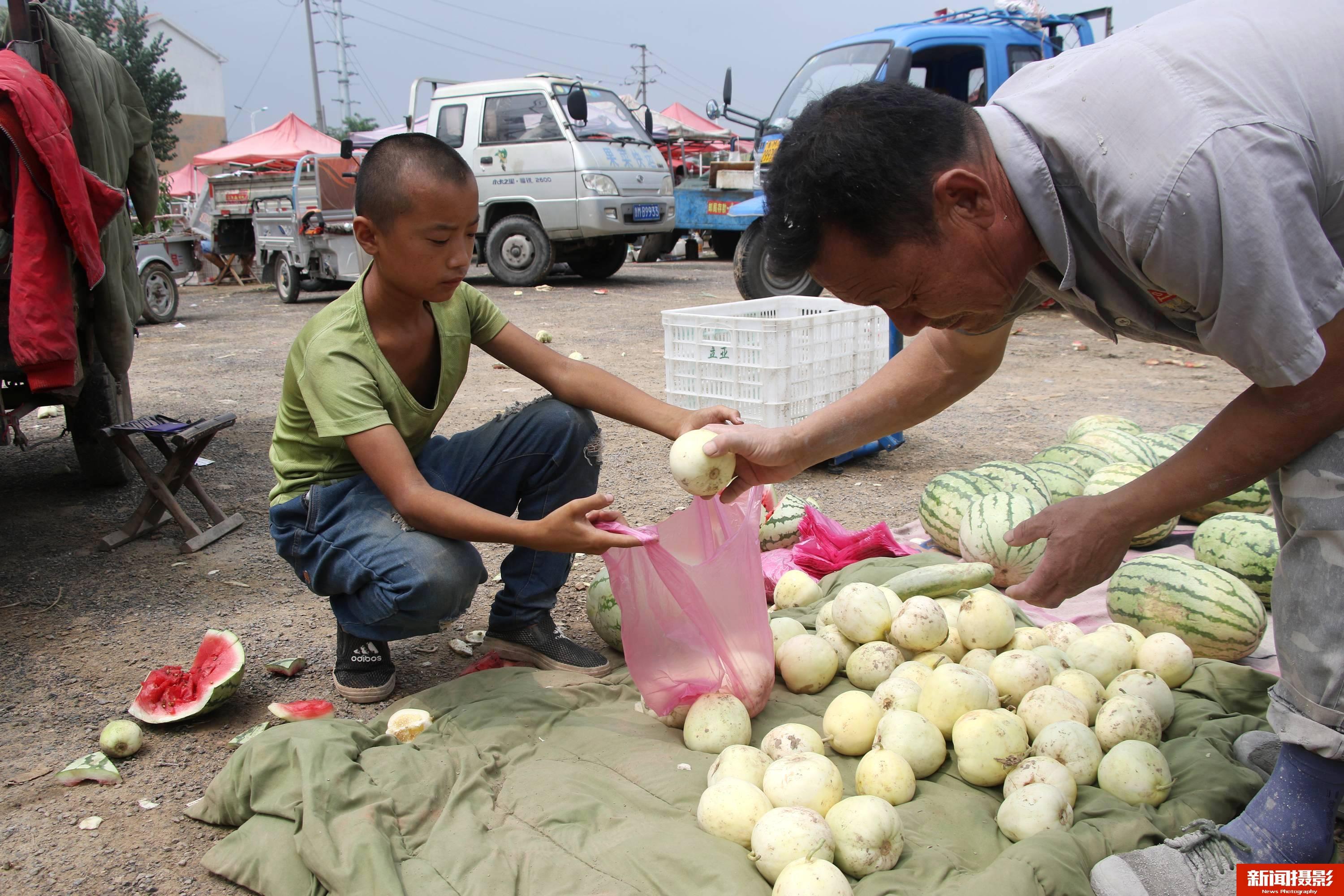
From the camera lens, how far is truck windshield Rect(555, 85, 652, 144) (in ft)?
42.6

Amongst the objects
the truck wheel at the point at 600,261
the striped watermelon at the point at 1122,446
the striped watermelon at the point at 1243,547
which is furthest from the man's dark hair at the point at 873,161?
the truck wheel at the point at 600,261

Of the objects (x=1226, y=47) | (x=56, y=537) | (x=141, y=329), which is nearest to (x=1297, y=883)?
(x=1226, y=47)

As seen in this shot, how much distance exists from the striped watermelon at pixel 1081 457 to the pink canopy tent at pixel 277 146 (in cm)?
2372

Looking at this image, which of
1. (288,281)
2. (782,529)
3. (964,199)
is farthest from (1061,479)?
(288,281)

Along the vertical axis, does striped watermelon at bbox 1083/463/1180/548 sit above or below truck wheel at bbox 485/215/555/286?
below

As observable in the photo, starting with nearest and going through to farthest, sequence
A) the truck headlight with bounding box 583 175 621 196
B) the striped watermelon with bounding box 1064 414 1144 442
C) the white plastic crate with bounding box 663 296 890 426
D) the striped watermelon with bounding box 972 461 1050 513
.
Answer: the striped watermelon with bounding box 972 461 1050 513 < the striped watermelon with bounding box 1064 414 1144 442 < the white plastic crate with bounding box 663 296 890 426 < the truck headlight with bounding box 583 175 621 196

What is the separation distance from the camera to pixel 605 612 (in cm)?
323

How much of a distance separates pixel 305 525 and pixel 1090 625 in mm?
2625

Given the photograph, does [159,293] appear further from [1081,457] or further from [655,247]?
[1081,457]

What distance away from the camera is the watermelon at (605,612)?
126 inches

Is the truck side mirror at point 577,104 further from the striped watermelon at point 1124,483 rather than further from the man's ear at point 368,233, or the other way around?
the man's ear at point 368,233

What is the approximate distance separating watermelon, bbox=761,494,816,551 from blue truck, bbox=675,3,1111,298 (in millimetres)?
5504

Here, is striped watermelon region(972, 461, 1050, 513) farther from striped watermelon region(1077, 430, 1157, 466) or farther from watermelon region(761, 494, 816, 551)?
watermelon region(761, 494, 816, 551)

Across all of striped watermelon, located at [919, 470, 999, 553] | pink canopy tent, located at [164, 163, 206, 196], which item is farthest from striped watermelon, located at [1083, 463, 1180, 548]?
pink canopy tent, located at [164, 163, 206, 196]
